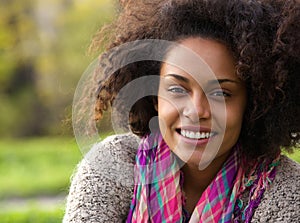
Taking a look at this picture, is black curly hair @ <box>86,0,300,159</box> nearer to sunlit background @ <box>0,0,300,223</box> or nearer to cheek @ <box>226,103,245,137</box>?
cheek @ <box>226,103,245,137</box>

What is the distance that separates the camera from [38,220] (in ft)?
18.0

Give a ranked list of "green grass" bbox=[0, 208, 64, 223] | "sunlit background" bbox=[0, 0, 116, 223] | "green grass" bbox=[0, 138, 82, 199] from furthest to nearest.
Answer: "sunlit background" bbox=[0, 0, 116, 223]
"green grass" bbox=[0, 138, 82, 199]
"green grass" bbox=[0, 208, 64, 223]

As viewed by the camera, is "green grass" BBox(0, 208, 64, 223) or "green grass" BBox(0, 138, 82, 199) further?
"green grass" BBox(0, 138, 82, 199)

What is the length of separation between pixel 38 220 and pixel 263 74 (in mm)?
2818

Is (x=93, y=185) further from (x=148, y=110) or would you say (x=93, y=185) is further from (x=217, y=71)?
(x=217, y=71)

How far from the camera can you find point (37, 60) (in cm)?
2016

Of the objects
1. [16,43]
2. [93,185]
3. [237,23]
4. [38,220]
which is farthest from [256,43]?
[16,43]

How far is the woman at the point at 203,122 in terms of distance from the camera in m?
3.07

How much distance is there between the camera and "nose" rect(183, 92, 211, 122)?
3.04 metres

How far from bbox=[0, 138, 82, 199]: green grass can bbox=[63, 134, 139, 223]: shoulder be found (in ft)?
15.8

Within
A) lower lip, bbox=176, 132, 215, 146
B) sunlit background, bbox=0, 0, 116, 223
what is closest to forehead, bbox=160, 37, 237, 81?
lower lip, bbox=176, 132, 215, 146

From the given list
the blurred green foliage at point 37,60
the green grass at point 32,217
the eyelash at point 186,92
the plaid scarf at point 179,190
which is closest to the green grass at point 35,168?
the green grass at point 32,217

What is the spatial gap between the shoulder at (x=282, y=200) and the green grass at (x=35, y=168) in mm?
5165

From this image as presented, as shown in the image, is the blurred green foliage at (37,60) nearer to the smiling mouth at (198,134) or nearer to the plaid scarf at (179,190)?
the plaid scarf at (179,190)
